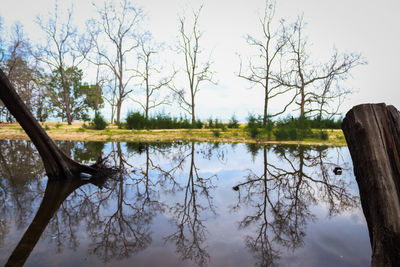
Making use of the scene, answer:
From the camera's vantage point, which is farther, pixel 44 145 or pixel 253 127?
pixel 253 127

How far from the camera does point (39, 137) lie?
4070mm

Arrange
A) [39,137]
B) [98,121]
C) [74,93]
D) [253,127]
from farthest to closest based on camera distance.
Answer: [74,93], [98,121], [253,127], [39,137]

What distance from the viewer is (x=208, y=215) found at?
9.04 ft

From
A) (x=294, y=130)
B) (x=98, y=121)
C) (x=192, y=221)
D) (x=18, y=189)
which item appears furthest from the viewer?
(x=98, y=121)

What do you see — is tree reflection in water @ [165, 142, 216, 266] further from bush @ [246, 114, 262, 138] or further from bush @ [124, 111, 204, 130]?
bush @ [124, 111, 204, 130]

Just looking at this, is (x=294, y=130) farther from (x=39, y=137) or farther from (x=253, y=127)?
(x=39, y=137)

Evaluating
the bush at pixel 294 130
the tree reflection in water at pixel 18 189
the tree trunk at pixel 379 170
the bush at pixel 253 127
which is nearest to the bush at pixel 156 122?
the bush at pixel 253 127

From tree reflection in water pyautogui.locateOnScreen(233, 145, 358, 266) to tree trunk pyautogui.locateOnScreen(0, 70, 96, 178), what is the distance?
10.5ft

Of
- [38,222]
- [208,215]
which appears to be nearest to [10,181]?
[38,222]

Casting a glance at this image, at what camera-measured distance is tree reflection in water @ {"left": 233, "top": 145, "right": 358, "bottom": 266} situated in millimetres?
2133

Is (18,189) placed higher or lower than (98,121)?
lower

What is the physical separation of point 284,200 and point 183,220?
4.94ft

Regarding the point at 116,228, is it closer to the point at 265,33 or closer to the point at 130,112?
the point at 130,112

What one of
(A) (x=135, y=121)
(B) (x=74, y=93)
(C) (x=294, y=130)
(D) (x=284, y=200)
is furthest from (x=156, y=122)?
(B) (x=74, y=93)
